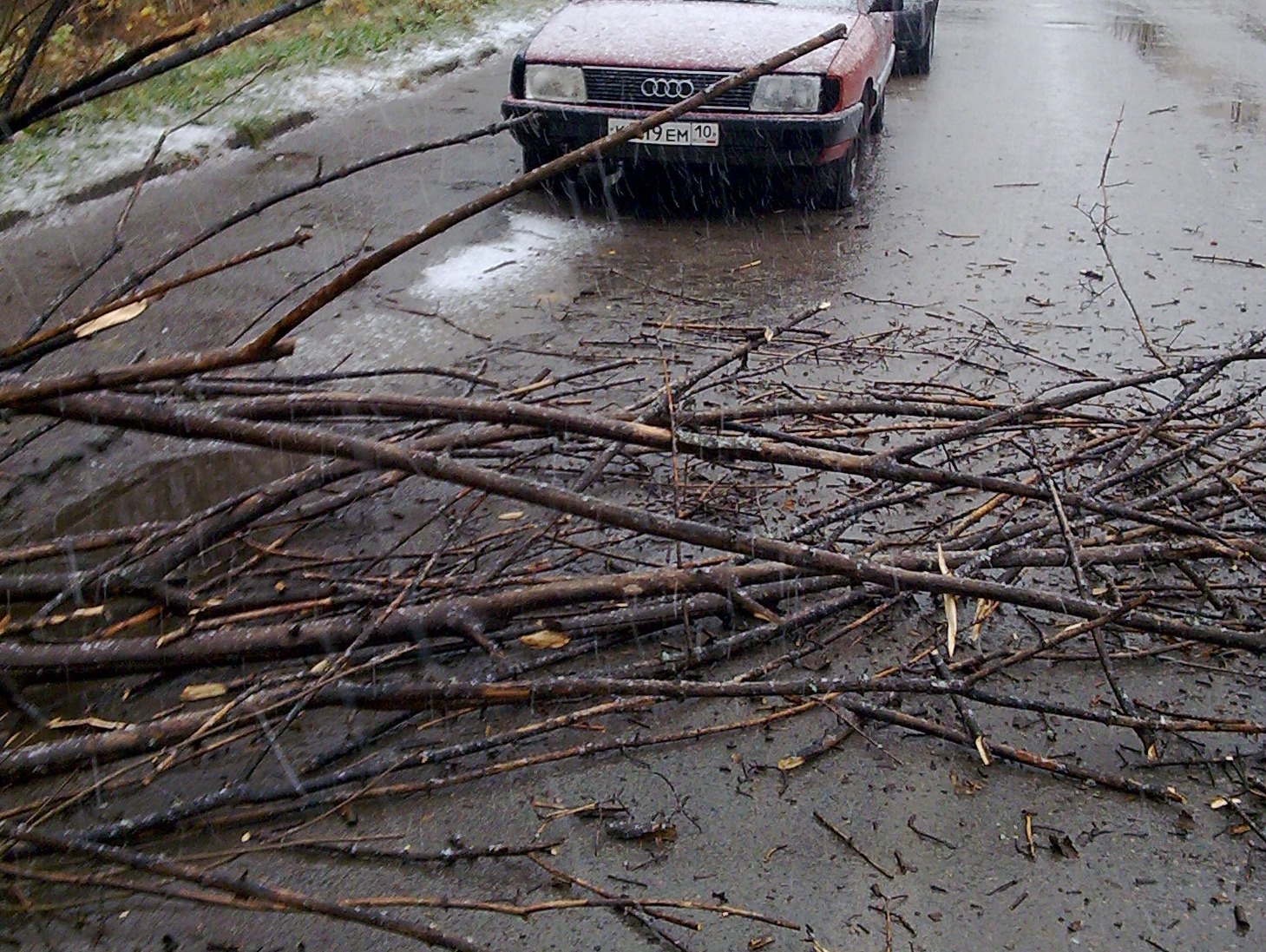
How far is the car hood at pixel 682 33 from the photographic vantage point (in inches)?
304

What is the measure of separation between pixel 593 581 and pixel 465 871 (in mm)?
854

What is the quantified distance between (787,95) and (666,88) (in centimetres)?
78

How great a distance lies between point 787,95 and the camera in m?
7.75

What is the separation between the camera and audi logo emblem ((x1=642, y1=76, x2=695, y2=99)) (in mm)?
7633

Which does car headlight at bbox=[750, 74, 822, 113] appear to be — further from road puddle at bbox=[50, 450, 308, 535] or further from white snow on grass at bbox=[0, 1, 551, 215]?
road puddle at bbox=[50, 450, 308, 535]

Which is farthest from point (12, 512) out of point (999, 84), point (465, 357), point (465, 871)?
point (999, 84)

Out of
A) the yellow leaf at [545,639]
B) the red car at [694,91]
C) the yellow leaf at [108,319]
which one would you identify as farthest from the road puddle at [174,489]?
the red car at [694,91]

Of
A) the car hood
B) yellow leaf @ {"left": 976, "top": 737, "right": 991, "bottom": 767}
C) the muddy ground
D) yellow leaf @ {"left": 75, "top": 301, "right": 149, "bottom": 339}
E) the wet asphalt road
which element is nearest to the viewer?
yellow leaf @ {"left": 75, "top": 301, "right": 149, "bottom": 339}

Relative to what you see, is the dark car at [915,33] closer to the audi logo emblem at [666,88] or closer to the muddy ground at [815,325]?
the muddy ground at [815,325]

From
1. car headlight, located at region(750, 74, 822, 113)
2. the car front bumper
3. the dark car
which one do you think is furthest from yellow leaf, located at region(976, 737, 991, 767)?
the dark car

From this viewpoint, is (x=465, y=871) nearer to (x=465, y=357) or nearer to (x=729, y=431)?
(x=729, y=431)

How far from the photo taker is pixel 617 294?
6766 mm

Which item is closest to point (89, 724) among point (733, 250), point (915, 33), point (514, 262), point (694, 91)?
point (514, 262)

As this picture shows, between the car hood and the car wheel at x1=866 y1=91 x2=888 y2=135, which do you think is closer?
the car hood
